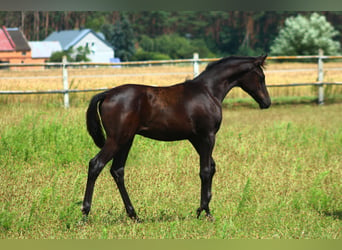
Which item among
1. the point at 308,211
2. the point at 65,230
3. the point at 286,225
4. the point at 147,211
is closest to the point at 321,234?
the point at 286,225

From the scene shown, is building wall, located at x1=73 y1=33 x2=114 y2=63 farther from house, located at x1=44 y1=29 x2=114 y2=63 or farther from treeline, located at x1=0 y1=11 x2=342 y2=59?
treeline, located at x1=0 y1=11 x2=342 y2=59

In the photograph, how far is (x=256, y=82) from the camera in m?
5.70

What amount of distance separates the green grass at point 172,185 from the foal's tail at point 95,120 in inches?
28.0

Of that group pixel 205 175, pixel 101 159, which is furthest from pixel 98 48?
pixel 101 159

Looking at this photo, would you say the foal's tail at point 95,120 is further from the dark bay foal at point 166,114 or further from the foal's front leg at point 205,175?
the foal's front leg at point 205,175

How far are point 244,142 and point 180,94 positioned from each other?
15.0 ft

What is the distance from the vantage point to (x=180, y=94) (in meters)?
5.38

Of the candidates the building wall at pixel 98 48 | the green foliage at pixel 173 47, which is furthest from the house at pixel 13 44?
the green foliage at pixel 173 47

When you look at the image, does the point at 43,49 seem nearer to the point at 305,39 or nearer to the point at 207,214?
the point at 305,39

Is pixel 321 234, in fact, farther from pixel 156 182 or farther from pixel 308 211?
pixel 156 182

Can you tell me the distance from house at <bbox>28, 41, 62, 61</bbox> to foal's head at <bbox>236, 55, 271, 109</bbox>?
2836cm

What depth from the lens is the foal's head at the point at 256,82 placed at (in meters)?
5.64

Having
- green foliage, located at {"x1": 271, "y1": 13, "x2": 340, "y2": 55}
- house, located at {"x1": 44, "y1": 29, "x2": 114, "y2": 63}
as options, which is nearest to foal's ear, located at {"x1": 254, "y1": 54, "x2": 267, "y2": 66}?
green foliage, located at {"x1": 271, "y1": 13, "x2": 340, "y2": 55}

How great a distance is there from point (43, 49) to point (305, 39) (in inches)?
665
